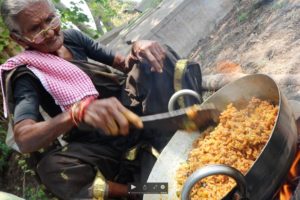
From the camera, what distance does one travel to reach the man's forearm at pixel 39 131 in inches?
86.8

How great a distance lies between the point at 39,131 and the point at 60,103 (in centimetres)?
44

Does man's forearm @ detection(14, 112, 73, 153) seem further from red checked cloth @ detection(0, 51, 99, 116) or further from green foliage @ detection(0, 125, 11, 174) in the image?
green foliage @ detection(0, 125, 11, 174)

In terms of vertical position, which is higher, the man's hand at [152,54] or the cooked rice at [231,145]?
the man's hand at [152,54]

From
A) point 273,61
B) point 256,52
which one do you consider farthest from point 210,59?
point 273,61

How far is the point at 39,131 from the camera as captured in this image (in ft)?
7.39

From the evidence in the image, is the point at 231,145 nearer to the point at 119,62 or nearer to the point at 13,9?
the point at 119,62

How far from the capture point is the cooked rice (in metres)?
1.97

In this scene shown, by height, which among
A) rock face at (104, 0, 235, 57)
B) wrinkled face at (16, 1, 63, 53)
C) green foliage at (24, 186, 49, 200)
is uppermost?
wrinkled face at (16, 1, 63, 53)

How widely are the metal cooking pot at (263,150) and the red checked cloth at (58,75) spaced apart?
807 mm

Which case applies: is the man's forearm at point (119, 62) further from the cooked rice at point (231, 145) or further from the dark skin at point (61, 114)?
the cooked rice at point (231, 145)

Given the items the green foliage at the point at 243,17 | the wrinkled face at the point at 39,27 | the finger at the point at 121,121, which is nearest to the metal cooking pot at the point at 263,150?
the finger at the point at 121,121

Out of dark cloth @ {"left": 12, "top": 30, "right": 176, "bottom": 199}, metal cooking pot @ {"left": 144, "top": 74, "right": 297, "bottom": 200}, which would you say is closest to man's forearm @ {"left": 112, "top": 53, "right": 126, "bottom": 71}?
dark cloth @ {"left": 12, "top": 30, "right": 176, "bottom": 199}

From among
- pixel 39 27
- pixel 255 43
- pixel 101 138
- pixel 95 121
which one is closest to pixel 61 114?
pixel 95 121

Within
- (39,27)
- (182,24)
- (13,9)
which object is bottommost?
(182,24)
